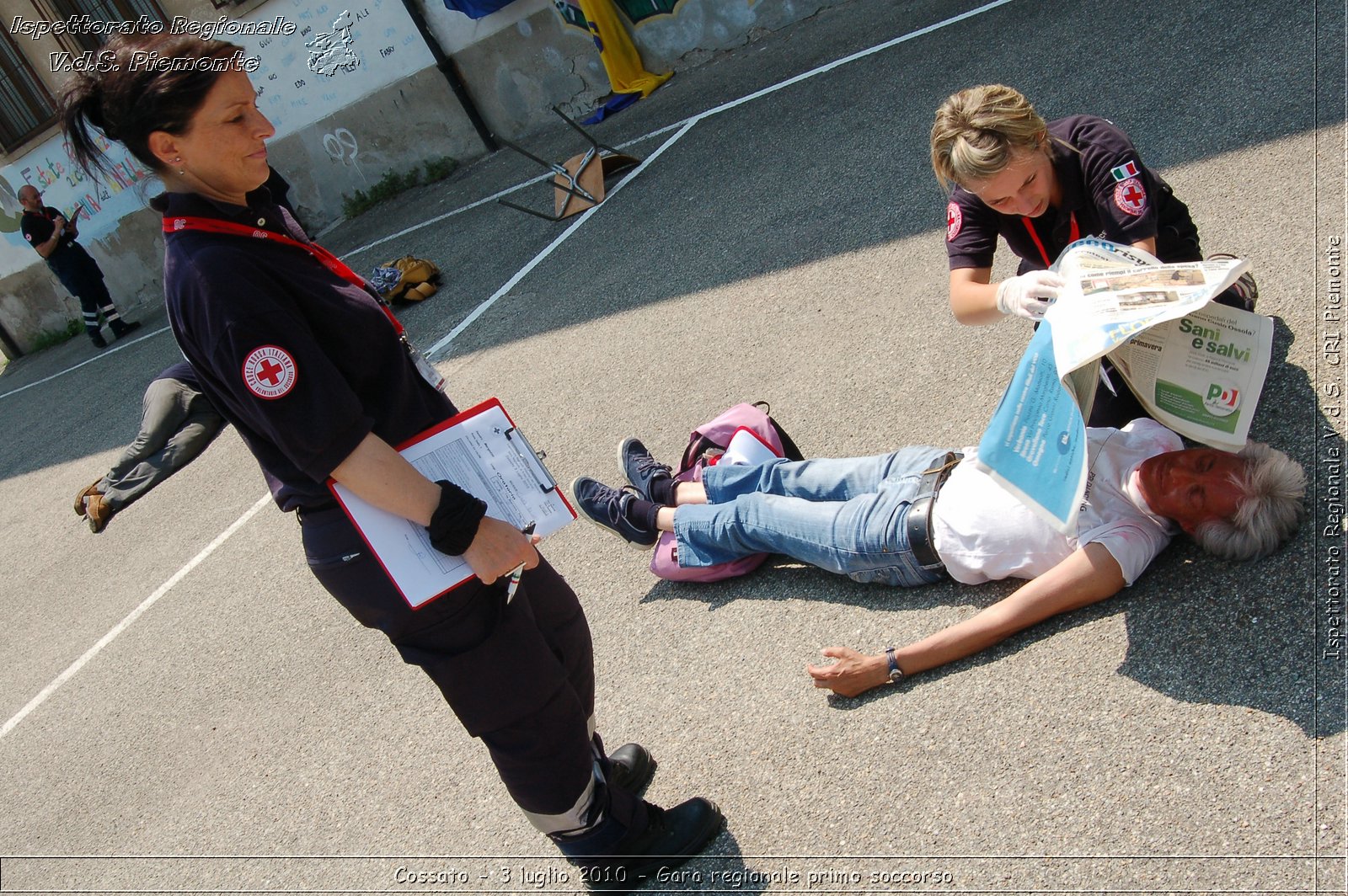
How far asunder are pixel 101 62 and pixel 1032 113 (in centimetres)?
208

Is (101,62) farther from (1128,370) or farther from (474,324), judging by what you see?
(474,324)

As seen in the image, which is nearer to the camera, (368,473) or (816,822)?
(368,473)

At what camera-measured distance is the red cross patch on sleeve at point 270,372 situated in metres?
1.70

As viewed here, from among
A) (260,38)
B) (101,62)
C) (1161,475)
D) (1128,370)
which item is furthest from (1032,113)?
(260,38)

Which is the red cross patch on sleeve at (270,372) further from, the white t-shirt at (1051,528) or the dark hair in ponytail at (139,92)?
the white t-shirt at (1051,528)

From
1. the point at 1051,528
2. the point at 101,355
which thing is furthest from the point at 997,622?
the point at 101,355

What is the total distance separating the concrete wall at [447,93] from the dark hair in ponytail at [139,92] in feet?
24.3

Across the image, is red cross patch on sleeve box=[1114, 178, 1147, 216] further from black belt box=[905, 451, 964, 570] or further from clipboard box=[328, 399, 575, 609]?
clipboard box=[328, 399, 575, 609]

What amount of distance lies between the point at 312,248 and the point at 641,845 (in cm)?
153

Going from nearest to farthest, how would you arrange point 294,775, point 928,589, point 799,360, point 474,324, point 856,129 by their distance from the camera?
1. point 928,589
2. point 294,775
3. point 799,360
4. point 856,129
5. point 474,324

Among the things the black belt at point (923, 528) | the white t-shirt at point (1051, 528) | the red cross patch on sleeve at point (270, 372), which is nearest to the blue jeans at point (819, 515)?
the black belt at point (923, 528)

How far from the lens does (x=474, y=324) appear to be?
646 cm

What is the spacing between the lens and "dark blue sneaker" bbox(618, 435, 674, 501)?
3617 millimetres

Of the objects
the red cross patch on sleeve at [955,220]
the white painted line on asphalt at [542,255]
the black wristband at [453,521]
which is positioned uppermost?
the black wristband at [453,521]
